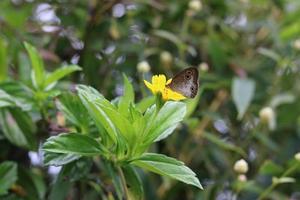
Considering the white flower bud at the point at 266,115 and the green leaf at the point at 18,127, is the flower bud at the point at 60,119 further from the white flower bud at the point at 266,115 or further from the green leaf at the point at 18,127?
the white flower bud at the point at 266,115

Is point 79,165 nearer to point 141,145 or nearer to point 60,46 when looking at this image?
Result: point 141,145

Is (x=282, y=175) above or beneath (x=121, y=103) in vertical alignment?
beneath

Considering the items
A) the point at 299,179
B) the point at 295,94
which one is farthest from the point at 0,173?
the point at 295,94

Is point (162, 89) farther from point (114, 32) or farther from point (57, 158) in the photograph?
point (114, 32)

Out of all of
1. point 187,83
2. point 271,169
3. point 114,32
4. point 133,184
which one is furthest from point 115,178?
point 114,32

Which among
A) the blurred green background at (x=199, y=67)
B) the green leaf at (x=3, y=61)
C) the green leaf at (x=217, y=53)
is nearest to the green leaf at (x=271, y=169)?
the blurred green background at (x=199, y=67)

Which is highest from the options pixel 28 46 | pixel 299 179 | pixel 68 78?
pixel 28 46
